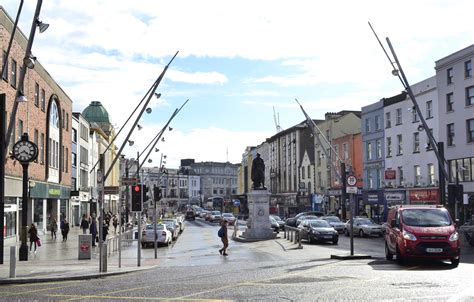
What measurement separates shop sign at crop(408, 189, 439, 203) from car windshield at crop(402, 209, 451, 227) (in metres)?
31.3

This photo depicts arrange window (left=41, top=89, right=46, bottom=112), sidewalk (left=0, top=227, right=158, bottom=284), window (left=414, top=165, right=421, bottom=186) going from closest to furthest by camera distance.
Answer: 1. sidewalk (left=0, top=227, right=158, bottom=284)
2. window (left=41, top=89, right=46, bottom=112)
3. window (left=414, top=165, right=421, bottom=186)

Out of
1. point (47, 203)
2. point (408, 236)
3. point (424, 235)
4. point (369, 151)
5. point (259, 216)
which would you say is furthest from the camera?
point (369, 151)

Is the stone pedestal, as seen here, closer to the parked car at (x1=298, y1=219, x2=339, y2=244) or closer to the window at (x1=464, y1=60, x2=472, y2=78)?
the parked car at (x1=298, y1=219, x2=339, y2=244)

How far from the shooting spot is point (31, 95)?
4172 centimetres

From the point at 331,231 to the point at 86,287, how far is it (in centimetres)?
2199

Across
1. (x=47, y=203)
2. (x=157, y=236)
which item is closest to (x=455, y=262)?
(x=157, y=236)

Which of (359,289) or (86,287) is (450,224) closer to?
(359,289)

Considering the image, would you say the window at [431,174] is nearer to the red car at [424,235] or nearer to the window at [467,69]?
the window at [467,69]

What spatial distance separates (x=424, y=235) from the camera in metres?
19.7

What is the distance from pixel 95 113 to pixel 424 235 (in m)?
77.5

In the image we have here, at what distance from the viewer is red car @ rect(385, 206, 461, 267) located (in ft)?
64.4

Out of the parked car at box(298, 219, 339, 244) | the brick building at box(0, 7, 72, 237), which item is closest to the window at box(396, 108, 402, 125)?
the parked car at box(298, 219, 339, 244)

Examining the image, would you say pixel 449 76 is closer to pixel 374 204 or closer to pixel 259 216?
pixel 374 204

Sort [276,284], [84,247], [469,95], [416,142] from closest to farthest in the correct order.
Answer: [276,284]
[84,247]
[469,95]
[416,142]
